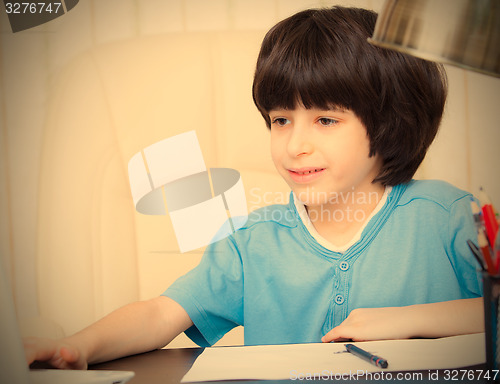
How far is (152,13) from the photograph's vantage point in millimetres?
843

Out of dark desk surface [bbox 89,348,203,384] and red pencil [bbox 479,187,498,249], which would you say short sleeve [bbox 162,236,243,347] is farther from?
red pencil [bbox 479,187,498,249]

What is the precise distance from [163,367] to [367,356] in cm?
19

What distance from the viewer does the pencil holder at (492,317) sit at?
39 centimetres

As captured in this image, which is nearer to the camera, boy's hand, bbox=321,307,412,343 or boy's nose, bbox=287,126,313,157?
boy's hand, bbox=321,307,412,343

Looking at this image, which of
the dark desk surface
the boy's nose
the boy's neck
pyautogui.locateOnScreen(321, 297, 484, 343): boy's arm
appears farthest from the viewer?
the boy's neck

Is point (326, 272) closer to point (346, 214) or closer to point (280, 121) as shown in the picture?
point (346, 214)

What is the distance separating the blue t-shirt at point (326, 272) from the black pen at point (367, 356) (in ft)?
0.76

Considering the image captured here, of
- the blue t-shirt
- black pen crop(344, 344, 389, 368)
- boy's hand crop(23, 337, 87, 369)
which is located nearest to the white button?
the blue t-shirt

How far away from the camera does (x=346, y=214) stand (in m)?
0.78

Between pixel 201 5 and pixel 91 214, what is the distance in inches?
15.0

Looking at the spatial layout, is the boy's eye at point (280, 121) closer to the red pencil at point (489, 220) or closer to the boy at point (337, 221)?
the boy at point (337, 221)

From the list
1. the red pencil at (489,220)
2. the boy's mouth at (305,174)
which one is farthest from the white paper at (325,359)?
the boy's mouth at (305,174)

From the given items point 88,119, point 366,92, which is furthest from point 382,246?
point 88,119

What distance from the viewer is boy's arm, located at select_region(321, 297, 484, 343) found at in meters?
0.57
